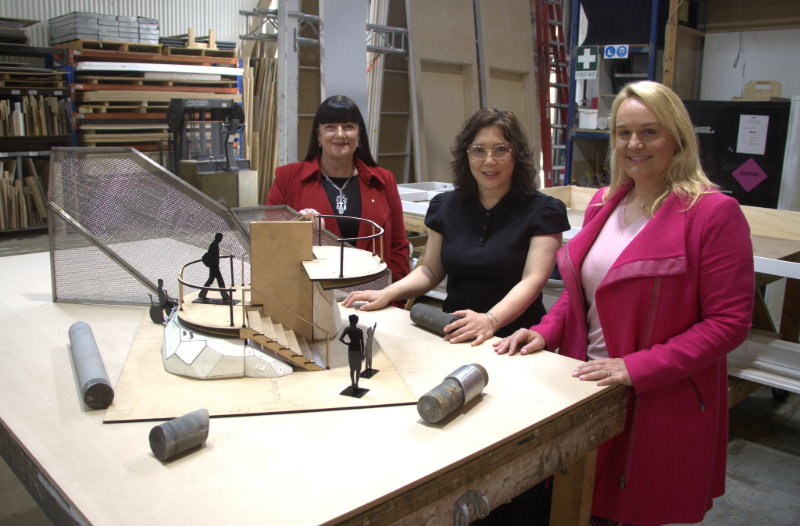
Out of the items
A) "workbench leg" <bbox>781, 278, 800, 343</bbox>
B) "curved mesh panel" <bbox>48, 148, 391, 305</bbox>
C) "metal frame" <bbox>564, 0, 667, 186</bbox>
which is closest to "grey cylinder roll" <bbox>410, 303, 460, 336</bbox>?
"curved mesh panel" <bbox>48, 148, 391, 305</bbox>

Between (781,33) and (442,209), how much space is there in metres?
4.15

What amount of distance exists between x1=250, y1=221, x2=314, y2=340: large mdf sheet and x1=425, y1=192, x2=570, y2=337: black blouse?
2.05 feet

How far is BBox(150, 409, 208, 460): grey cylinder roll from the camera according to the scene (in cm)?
107

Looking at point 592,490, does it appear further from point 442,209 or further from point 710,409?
point 442,209

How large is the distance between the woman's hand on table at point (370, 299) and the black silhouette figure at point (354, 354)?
637 mm

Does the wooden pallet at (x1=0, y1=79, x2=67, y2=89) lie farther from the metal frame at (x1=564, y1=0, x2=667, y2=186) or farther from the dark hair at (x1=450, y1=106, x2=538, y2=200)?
the dark hair at (x1=450, y1=106, x2=538, y2=200)

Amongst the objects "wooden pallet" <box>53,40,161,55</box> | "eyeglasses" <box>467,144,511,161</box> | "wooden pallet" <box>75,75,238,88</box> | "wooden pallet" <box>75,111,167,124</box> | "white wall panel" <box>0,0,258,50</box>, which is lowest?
"eyeglasses" <box>467,144,511,161</box>

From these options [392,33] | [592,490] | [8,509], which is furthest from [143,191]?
[392,33]

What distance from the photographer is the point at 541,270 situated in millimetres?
1850

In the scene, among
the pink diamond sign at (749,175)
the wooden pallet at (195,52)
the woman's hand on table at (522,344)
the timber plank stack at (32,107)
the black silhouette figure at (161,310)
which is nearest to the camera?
the woman's hand on table at (522,344)

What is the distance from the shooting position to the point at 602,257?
159 centimetres

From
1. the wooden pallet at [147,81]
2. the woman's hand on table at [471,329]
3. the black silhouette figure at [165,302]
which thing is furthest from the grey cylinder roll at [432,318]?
the wooden pallet at [147,81]

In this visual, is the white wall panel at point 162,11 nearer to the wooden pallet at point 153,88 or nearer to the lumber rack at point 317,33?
the wooden pallet at point 153,88

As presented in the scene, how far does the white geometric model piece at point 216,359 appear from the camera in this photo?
1398 millimetres
